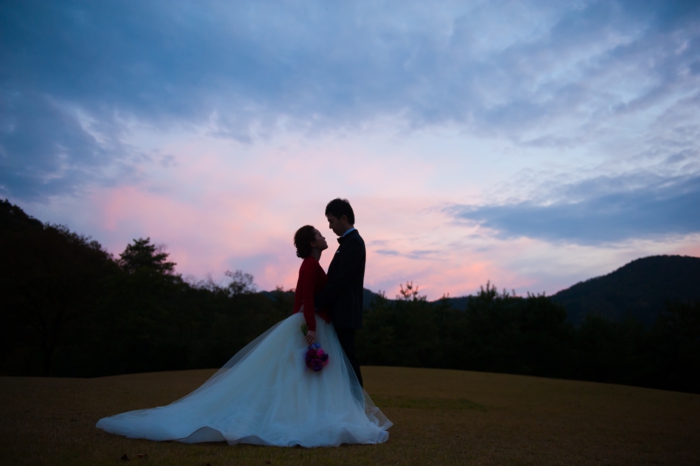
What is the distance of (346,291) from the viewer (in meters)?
4.45

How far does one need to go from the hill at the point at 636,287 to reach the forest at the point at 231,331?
8.80m

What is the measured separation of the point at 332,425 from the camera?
148 inches

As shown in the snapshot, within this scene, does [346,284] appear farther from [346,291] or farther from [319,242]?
[319,242]

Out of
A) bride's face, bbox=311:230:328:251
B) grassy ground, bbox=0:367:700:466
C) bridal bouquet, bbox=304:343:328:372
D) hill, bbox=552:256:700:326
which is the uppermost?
hill, bbox=552:256:700:326

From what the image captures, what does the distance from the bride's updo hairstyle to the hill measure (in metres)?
37.5

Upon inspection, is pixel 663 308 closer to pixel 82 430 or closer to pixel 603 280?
pixel 603 280

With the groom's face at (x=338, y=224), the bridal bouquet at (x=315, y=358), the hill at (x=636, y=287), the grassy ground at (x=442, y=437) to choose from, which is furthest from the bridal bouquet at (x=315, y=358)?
the hill at (x=636, y=287)

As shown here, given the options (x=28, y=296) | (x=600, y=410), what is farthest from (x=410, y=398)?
(x=28, y=296)

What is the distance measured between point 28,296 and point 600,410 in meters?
27.5

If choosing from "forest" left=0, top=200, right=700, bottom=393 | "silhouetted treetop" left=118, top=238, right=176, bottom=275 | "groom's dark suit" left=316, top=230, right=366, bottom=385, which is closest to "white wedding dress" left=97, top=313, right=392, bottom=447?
"groom's dark suit" left=316, top=230, right=366, bottom=385

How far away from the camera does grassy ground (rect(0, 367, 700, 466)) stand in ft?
10.0

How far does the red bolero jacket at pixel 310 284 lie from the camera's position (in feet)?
14.1

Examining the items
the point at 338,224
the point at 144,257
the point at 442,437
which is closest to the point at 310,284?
the point at 338,224

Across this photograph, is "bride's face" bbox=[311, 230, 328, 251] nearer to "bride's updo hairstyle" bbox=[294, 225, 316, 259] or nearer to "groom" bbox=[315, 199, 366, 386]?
"bride's updo hairstyle" bbox=[294, 225, 316, 259]
